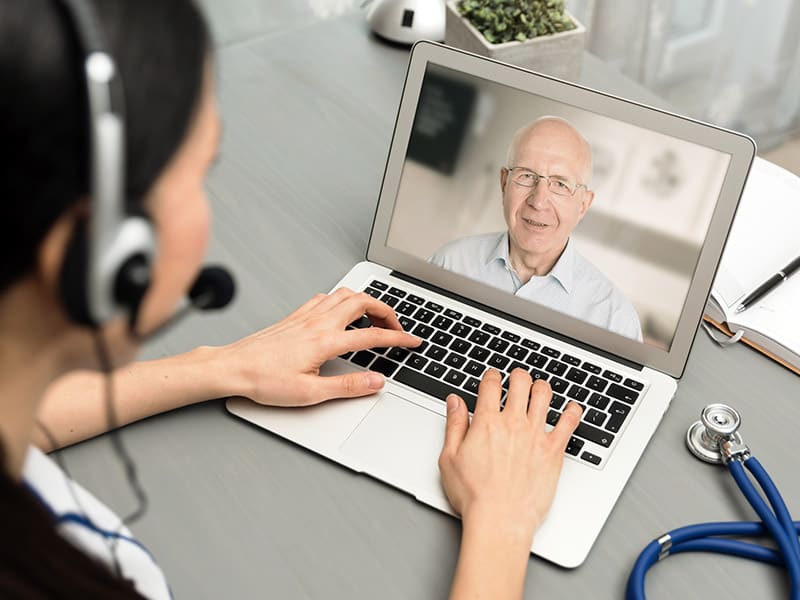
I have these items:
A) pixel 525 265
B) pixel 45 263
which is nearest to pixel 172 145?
pixel 45 263

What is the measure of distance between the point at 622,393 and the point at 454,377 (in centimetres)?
17

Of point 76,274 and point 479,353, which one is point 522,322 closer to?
point 479,353

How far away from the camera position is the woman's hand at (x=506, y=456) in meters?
0.78

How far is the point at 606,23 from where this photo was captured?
86.7 inches

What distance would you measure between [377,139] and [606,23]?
3.77 ft

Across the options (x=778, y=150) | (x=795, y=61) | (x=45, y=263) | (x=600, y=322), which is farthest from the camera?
(x=778, y=150)

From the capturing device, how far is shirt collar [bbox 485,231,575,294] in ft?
3.14

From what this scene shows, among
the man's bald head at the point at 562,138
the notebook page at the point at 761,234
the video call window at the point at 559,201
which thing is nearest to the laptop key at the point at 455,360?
the video call window at the point at 559,201

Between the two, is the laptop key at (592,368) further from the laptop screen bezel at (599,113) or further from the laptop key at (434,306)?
the laptop key at (434,306)

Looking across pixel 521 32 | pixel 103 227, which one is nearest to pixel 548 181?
pixel 521 32

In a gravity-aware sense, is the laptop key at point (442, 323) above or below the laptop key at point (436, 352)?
above

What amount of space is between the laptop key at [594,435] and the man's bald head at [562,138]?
26 cm

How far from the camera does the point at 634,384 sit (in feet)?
3.05

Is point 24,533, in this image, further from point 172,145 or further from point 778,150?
point 778,150
